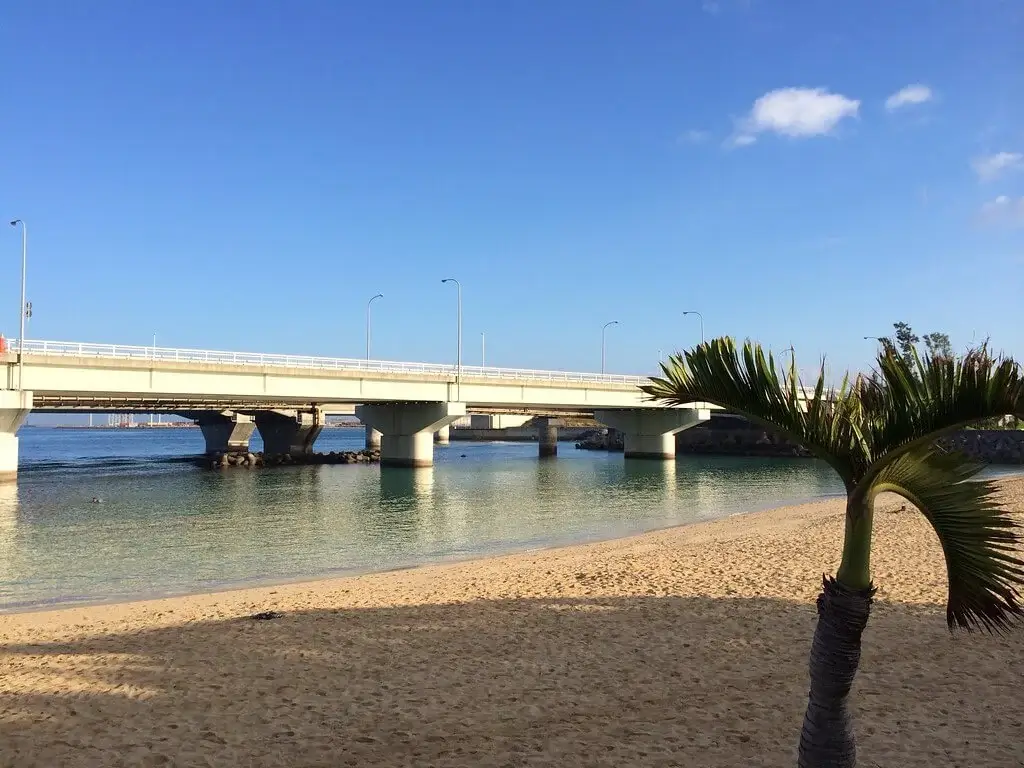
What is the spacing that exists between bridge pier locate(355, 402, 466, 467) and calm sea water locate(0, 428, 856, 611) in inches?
76.3

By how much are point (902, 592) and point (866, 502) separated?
347 inches

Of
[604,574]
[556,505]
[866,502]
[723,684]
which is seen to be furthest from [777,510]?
[866,502]

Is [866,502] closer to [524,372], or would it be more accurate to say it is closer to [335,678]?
[335,678]

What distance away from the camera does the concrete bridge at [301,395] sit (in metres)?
40.6

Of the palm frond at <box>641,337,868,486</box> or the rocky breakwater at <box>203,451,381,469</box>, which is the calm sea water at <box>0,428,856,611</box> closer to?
the rocky breakwater at <box>203,451,381,469</box>

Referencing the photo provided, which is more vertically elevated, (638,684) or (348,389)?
(348,389)

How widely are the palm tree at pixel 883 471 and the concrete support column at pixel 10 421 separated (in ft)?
135

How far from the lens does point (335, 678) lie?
8930 millimetres

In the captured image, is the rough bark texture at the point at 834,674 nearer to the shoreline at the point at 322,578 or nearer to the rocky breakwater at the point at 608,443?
the shoreline at the point at 322,578

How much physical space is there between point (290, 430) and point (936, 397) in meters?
76.6

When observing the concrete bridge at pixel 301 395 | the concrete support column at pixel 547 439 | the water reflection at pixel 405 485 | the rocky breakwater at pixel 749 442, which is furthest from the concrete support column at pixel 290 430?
the rocky breakwater at pixel 749 442

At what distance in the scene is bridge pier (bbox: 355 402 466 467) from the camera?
57.9 meters

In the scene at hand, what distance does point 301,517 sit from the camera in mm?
31500

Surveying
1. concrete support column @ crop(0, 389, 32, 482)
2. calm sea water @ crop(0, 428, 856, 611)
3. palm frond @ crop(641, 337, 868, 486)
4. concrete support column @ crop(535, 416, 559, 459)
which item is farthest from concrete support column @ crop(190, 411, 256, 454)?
palm frond @ crop(641, 337, 868, 486)
